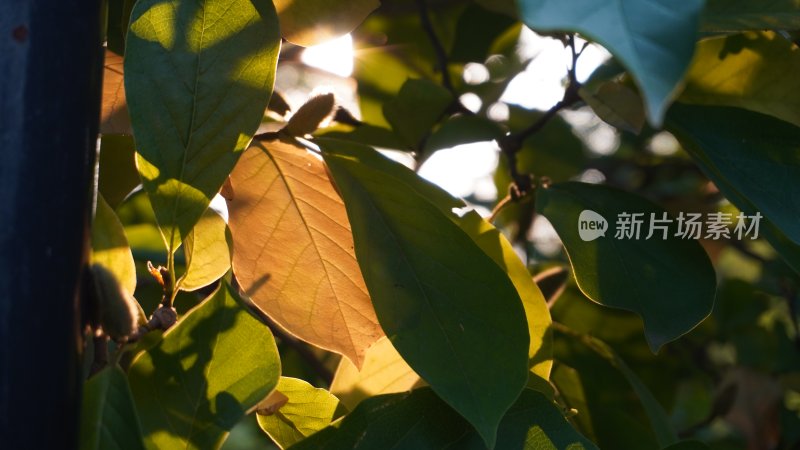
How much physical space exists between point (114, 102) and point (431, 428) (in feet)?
0.98

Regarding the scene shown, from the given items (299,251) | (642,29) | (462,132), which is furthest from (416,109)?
(642,29)

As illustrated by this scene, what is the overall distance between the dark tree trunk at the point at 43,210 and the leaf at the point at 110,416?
0.06 feet

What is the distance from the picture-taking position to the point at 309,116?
57cm

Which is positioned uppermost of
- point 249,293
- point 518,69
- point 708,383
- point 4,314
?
point 4,314

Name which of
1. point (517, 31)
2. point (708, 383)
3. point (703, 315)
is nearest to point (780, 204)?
point (703, 315)

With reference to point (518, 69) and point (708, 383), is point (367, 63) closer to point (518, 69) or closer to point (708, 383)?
point (518, 69)

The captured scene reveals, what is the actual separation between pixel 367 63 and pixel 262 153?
395 millimetres

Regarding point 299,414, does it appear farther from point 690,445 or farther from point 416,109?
point 416,109

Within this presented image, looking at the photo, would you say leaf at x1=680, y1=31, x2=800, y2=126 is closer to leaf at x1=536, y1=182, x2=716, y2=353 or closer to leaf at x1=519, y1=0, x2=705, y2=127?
leaf at x1=536, y1=182, x2=716, y2=353

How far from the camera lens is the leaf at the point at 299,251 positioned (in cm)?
56

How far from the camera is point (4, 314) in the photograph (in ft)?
1.19

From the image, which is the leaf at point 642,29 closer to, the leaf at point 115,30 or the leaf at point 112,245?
the leaf at point 112,245

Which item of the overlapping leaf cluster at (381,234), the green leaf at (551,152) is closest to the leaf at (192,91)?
the overlapping leaf cluster at (381,234)

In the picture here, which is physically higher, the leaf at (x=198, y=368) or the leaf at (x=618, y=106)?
the leaf at (x=198, y=368)
